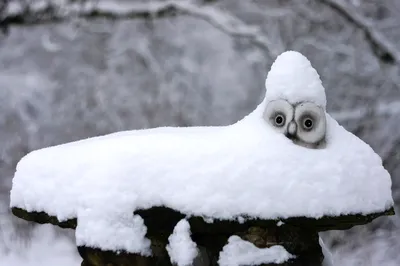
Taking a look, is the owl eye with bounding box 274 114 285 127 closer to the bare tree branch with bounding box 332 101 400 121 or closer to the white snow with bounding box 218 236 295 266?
the white snow with bounding box 218 236 295 266

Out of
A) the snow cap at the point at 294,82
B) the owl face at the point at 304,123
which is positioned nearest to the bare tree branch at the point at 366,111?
the snow cap at the point at 294,82

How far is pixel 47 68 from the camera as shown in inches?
241

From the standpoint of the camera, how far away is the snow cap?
215 centimetres

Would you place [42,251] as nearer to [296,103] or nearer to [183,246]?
[183,246]

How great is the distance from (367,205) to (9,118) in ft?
16.3

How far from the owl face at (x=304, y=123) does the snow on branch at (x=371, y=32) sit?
11.6ft

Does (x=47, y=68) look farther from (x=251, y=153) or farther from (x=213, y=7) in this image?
(x=251, y=153)

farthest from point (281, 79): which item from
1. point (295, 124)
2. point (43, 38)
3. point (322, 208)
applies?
point (43, 38)

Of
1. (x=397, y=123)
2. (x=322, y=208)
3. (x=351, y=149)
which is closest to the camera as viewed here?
(x=322, y=208)

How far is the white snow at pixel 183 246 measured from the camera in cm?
205

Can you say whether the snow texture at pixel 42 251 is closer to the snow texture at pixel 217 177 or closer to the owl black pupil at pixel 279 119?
the snow texture at pixel 217 177

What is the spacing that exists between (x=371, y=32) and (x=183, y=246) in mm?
3993

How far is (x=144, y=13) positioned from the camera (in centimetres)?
566

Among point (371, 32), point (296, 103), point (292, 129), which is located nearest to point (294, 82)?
point (296, 103)
